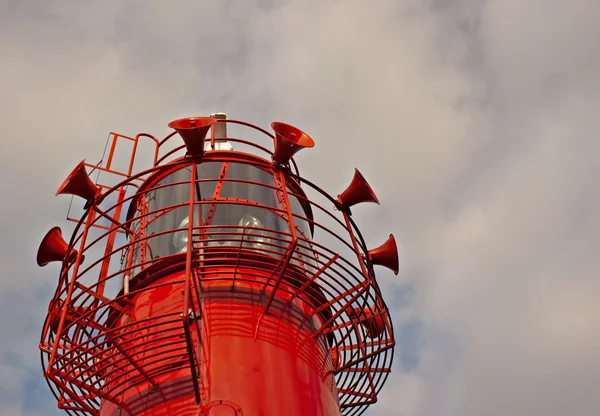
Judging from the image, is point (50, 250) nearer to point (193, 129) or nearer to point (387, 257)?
point (193, 129)

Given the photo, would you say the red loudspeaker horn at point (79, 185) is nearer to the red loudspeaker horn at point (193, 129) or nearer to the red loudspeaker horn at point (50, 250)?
the red loudspeaker horn at point (50, 250)

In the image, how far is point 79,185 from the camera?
32.2ft

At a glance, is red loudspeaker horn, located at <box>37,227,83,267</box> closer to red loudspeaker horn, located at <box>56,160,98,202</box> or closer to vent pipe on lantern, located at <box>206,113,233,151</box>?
red loudspeaker horn, located at <box>56,160,98,202</box>

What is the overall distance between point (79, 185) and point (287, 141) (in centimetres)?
313

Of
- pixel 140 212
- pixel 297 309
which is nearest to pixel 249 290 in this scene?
pixel 297 309

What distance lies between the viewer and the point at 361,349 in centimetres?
1023

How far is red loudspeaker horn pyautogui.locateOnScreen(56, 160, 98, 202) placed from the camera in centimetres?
977

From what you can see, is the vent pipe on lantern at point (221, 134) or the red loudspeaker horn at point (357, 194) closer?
the red loudspeaker horn at point (357, 194)

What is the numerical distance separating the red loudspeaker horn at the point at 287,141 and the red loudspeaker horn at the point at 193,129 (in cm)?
101

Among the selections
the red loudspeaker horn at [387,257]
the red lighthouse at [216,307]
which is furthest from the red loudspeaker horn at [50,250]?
the red loudspeaker horn at [387,257]

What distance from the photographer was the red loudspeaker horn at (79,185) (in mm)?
9773

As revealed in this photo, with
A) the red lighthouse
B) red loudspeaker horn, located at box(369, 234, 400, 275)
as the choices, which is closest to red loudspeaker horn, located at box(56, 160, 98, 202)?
the red lighthouse

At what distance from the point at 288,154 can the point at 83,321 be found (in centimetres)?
364

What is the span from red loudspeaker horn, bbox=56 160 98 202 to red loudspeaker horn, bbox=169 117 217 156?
5.58ft
